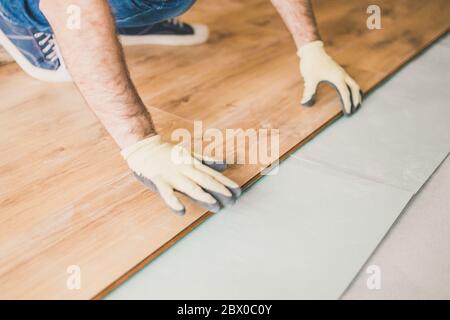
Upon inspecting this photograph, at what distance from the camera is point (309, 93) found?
1405mm

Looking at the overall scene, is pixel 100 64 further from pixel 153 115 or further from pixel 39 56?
pixel 39 56

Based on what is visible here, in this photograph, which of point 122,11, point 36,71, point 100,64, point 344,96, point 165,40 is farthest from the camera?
point 165,40

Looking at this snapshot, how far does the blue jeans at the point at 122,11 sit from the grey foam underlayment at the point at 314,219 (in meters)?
0.71

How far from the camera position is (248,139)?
4.13 ft

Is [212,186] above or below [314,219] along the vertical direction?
above

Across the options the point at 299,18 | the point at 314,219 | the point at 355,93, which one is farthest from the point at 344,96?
the point at 314,219

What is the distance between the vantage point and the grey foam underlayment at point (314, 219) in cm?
85

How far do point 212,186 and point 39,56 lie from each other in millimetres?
967

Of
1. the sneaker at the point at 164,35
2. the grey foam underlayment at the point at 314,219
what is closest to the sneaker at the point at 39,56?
the sneaker at the point at 164,35

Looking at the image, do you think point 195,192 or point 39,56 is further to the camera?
point 39,56

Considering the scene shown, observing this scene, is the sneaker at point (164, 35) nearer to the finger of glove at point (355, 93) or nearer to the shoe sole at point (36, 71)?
the shoe sole at point (36, 71)

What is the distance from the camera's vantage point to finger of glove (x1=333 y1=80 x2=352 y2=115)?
1.35m

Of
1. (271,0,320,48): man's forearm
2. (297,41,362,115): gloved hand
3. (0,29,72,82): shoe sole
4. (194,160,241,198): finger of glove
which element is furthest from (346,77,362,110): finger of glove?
(0,29,72,82): shoe sole
